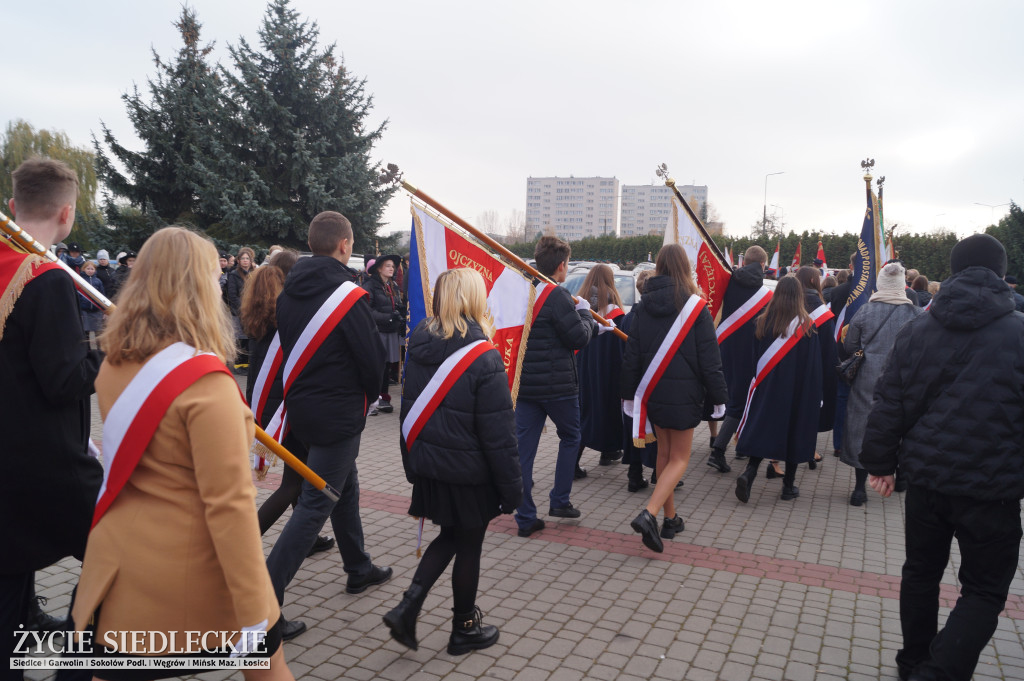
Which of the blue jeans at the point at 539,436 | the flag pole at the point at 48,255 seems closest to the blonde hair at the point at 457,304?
the flag pole at the point at 48,255

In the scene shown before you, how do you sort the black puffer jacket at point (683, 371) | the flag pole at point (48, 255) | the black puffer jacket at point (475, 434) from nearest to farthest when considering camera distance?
1. the flag pole at point (48, 255)
2. the black puffer jacket at point (475, 434)
3. the black puffer jacket at point (683, 371)

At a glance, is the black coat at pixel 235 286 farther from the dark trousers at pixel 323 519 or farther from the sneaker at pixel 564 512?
the dark trousers at pixel 323 519

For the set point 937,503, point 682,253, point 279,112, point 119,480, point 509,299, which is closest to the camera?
point 119,480

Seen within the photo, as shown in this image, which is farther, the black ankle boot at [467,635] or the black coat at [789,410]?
the black coat at [789,410]

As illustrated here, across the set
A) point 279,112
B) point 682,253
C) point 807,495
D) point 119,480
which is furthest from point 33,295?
point 279,112

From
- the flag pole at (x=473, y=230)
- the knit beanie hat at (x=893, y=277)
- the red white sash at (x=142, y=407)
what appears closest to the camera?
the red white sash at (x=142, y=407)

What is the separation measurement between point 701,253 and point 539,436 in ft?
9.49

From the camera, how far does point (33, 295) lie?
277 centimetres

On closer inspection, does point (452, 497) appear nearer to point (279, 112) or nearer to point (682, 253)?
point (682, 253)

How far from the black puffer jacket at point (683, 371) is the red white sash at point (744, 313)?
235 cm

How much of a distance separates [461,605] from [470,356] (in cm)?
126

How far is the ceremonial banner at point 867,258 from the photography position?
25.4ft

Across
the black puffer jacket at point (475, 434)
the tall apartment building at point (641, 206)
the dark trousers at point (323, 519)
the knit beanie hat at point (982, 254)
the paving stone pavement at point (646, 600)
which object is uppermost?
the tall apartment building at point (641, 206)

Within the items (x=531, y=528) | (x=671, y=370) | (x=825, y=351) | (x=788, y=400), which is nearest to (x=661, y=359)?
(x=671, y=370)
